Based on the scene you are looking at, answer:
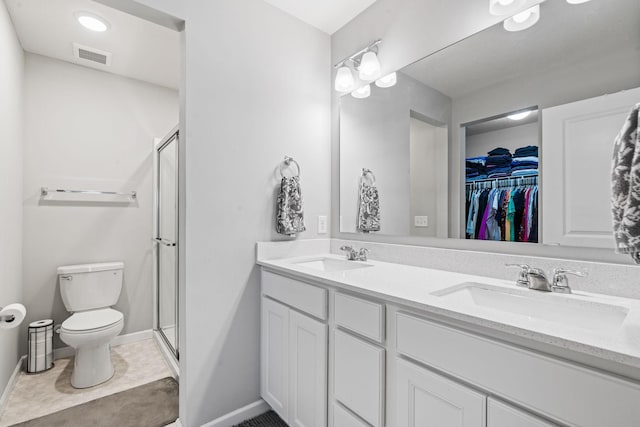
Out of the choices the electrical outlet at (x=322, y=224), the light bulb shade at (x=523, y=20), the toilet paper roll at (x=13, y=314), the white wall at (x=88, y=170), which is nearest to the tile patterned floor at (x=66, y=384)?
the white wall at (x=88, y=170)

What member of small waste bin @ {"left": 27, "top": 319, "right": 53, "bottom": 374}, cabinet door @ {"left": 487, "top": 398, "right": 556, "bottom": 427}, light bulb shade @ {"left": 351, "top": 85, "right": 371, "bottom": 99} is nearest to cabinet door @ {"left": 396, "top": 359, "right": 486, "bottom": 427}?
cabinet door @ {"left": 487, "top": 398, "right": 556, "bottom": 427}

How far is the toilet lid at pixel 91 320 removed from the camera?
2017 mm

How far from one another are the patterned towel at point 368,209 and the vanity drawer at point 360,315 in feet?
2.40

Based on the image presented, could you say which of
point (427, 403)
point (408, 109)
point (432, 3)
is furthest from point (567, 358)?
point (432, 3)

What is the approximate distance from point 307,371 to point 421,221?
94 centimetres

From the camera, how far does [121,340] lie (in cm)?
269

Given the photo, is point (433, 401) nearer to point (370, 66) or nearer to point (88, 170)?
point (370, 66)

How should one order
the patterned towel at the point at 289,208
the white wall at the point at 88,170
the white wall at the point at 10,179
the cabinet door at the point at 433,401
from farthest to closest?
the white wall at the point at 88,170 < the patterned towel at the point at 289,208 < the white wall at the point at 10,179 < the cabinet door at the point at 433,401

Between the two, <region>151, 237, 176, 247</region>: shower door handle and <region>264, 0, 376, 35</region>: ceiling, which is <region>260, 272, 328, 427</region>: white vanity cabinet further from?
<region>264, 0, 376, 35</region>: ceiling

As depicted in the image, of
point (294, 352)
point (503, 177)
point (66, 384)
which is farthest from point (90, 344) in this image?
point (503, 177)

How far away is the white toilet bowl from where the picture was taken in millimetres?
1978

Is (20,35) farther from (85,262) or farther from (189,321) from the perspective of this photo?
(189,321)

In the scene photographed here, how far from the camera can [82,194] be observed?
8.25 feet

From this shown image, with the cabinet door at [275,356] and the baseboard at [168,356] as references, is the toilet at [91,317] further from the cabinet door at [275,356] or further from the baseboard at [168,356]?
the cabinet door at [275,356]
